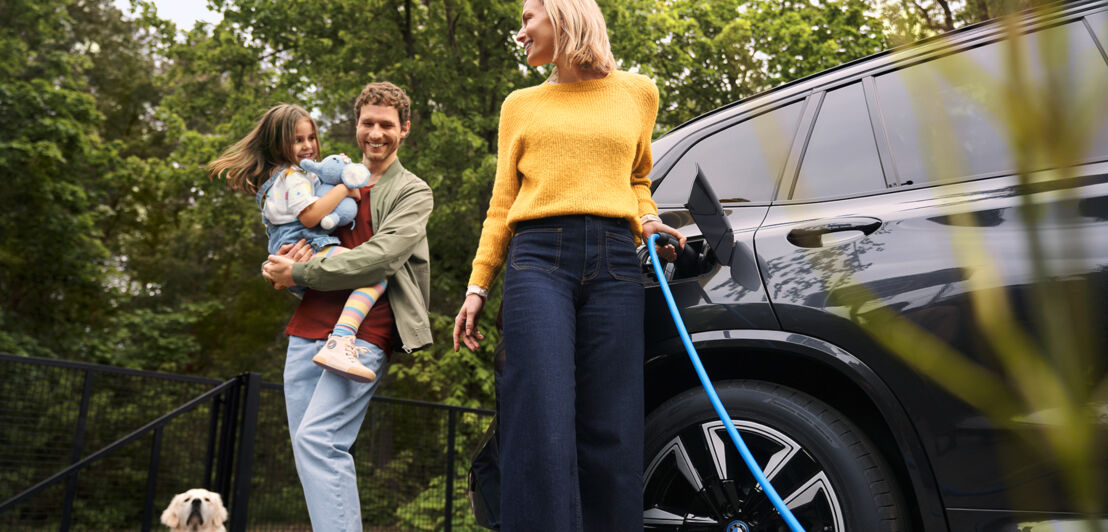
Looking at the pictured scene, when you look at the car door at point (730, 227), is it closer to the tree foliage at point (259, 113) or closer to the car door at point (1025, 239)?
the car door at point (1025, 239)

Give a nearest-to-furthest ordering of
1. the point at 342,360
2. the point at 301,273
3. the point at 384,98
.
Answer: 1. the point at 342,360
2. the point at 301,273
3. the point at 384,98

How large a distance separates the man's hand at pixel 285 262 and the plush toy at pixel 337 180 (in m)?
0.11

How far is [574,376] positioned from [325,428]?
1.00 m

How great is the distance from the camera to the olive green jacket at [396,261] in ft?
9.17

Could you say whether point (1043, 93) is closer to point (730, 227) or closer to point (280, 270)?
point (730, 227)

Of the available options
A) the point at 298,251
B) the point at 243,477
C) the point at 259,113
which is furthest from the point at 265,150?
the point at 259,113

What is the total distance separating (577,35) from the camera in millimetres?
2311

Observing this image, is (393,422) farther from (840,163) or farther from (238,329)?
(238,329)

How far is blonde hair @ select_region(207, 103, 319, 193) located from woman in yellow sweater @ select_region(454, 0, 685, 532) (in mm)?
1168

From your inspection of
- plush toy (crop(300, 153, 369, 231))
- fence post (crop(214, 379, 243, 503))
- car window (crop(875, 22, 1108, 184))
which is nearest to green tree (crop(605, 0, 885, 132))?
fence post (crop(214, 379, 243, 503))

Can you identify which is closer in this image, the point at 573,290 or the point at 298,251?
the point at 573,290

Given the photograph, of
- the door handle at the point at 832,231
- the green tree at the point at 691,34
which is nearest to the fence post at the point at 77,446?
the door handle at the point at 832,231

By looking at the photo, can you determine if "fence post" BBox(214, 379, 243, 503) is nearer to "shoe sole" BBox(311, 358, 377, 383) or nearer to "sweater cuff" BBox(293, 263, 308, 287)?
"sweater cuff" BBox(293, 263, 308, 287)

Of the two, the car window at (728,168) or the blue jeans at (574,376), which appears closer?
the blue jeans at (574,376)
